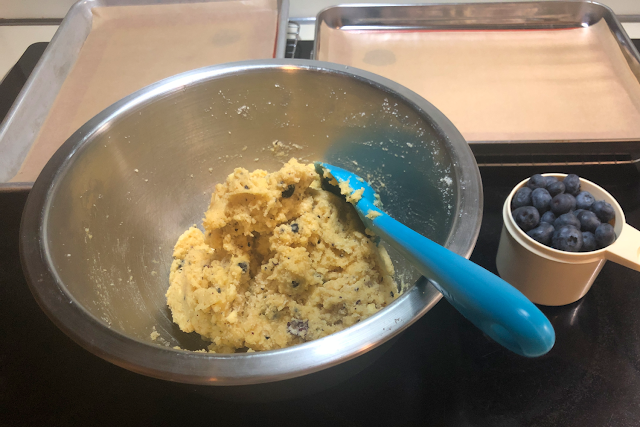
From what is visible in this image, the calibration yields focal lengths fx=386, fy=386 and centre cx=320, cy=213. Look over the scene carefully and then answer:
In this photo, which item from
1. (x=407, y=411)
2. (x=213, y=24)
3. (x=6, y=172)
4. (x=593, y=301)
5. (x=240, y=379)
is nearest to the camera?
(x=240, y=379)

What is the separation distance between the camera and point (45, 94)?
143 cm

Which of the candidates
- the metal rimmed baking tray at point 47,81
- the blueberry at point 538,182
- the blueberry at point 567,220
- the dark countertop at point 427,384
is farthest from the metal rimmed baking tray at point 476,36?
the dark countertop at point 427,384

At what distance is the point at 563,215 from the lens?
804 millimetres

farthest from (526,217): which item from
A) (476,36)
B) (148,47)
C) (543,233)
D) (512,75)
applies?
(148,47)

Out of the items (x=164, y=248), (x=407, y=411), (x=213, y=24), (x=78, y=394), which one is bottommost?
(x=78, y=394)

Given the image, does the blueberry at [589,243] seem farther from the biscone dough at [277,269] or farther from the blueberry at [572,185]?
the biscone dough at [277,269]

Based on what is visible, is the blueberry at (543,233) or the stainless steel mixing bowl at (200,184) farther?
the blueberry at (543,233)

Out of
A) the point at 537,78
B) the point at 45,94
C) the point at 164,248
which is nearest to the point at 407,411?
the point at 164,248

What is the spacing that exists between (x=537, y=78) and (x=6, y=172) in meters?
1.88

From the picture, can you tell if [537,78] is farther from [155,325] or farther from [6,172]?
[6,172]

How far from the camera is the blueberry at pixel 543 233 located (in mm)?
795

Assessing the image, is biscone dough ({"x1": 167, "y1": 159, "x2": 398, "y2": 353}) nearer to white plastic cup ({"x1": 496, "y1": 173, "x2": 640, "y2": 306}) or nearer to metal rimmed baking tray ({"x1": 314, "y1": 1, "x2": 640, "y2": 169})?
white plastic cup ({"x1": 496, "y1": 173, "x2": 640, "y2": 306})

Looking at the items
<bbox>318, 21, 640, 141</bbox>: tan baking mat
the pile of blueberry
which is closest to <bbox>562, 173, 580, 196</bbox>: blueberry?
the pile of blueberry

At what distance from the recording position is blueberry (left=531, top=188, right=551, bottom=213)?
0.83 meters
